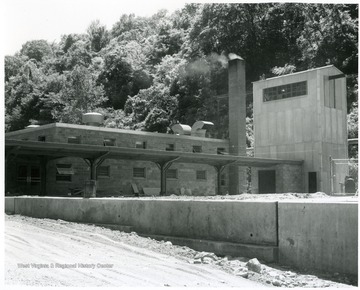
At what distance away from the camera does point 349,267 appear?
7.93 metres

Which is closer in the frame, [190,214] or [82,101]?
[190,214]

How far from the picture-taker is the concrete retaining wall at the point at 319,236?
7930mm

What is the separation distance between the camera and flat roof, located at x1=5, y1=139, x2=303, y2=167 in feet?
81.3

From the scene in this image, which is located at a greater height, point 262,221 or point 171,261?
point 262,221

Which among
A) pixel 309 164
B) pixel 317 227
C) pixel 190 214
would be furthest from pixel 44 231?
pixel 309 164

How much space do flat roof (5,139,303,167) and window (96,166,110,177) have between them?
15.2 feet

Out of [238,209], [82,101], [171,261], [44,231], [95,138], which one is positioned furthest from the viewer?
[82,101]

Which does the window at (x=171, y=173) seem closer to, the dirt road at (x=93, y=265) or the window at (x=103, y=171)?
the window at (x=103, y=171)

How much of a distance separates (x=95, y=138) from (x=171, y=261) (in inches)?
1057

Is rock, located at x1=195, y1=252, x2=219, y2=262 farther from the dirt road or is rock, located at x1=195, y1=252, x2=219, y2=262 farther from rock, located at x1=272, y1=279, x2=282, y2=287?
rock, located at x1=272, y1=279, x2=282, y2=287

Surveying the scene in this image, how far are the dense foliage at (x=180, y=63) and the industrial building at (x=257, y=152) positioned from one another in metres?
6.78

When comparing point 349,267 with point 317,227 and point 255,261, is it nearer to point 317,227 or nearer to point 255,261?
point 317,227

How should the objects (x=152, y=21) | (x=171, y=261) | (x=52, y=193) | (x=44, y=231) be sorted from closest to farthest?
(x=171, y=261) → (x=44, y=231) → (x=52, y=193) → (x=152, y=21)

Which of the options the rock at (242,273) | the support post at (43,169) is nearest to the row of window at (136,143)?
the support post at (43,169)
